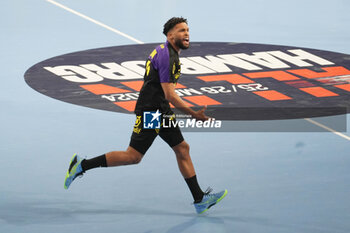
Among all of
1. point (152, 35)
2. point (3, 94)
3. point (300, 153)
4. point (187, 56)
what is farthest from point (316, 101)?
point (152, 35)

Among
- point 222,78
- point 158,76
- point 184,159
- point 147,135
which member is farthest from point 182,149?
point 222,78

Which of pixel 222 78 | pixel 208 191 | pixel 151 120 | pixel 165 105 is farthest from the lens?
pixel 222 78

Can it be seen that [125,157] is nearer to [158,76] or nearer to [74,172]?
[74,172]

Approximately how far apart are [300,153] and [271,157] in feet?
1.30

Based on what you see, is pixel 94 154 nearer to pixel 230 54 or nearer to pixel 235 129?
pixel 235 129

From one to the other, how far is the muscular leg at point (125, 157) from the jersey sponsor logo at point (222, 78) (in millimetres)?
3572

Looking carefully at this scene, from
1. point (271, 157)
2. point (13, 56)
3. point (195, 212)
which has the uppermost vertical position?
point (13, 56)

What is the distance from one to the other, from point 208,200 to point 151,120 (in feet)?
3.03

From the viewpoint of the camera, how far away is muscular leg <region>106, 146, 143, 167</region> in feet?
25.3

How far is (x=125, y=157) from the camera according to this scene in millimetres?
7719

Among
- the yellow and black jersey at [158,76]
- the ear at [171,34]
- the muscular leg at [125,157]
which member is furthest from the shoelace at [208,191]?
the ear at [171,34]

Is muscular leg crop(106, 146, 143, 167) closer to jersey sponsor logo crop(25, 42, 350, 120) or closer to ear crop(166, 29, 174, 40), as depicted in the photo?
ear crop(166, 29, 174, 40)

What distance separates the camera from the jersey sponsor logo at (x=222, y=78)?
11.8 meters

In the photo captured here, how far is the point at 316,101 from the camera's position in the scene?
39.2ft
